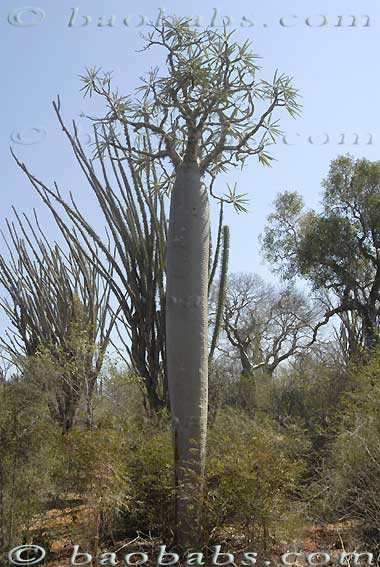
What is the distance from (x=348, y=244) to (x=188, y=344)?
32.7 ft

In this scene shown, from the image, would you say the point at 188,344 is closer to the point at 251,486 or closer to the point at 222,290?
the point at 251,486

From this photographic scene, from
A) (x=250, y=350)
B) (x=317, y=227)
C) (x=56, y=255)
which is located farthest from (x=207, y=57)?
(x=250, y=350)

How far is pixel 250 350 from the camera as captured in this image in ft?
68.7

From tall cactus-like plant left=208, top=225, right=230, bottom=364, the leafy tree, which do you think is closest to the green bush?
tall cactus-like plant left=208, top=225, right=230, bottom=364

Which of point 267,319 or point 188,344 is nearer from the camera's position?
point 188,344

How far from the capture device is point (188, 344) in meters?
5.32

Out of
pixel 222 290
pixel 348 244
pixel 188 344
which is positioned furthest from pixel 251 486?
pixel 348 244

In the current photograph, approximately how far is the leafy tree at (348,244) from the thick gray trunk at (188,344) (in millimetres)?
9223

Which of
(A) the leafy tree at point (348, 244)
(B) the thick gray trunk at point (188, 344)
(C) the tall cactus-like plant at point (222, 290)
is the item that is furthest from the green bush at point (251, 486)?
(A) the leafy tree at point (348, 244)

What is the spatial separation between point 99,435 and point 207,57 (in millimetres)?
3208

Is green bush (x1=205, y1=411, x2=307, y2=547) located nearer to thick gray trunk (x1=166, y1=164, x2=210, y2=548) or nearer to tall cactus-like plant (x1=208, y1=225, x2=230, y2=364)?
thick gray trunk (x1=166, y1=164, x2=210, y2=548)

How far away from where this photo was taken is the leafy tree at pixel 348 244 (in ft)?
47.7

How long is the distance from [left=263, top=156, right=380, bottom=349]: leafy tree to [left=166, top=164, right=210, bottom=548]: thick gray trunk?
9223 mm

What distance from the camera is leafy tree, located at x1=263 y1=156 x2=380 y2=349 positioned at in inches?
573
